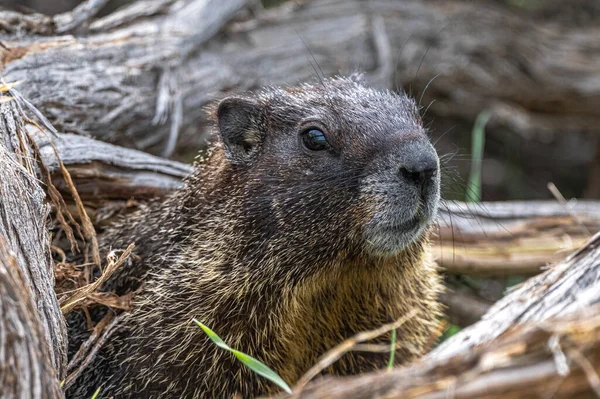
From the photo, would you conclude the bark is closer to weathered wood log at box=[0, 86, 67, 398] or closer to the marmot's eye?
the marmot's eye

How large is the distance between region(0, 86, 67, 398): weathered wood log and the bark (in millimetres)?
1344

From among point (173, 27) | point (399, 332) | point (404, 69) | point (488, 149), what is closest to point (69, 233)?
point (399, 332)

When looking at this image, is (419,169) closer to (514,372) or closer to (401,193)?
(401,193)

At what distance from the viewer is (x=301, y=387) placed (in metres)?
2.53

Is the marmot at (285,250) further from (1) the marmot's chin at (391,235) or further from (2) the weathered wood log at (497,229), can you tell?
(2) the weathered wood log at (497,229)

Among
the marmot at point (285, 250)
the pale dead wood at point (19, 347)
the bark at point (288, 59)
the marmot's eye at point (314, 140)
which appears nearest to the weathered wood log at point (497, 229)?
the bark at point (288, 59)

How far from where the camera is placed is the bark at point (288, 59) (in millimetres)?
5523

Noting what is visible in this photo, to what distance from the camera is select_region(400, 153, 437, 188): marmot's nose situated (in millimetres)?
3670

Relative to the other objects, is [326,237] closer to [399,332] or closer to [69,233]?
[399,332]

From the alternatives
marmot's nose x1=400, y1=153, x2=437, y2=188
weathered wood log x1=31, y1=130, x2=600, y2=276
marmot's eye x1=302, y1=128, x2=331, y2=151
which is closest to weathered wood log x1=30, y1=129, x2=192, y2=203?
weathered wood log x1=31, y1=130, x2=600, y2=276

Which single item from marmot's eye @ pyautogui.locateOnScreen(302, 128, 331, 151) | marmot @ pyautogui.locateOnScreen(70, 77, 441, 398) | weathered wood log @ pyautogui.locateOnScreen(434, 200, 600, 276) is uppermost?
marmot's eye @ pyautogui.locateOnScreen(302, 128, 331, 151)

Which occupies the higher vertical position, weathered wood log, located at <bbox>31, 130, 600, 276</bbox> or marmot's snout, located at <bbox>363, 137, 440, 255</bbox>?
marmot's snout, located at <bbox>363, 137, 440, 255</bbox>

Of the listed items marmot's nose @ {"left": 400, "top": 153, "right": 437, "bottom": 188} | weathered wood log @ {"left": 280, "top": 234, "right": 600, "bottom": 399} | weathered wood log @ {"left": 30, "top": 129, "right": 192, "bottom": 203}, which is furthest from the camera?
weathered wood log @ {"left": 30, "top": 129, "right": 192, "bottom": 203}

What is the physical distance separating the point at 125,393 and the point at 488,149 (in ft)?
23.0
